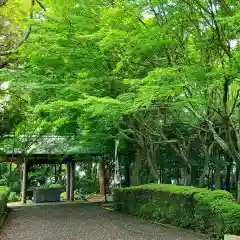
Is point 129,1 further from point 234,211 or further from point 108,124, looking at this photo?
point 108,124

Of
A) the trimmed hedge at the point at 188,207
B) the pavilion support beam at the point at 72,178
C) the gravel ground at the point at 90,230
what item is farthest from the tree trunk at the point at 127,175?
the gravel ground at the point at 90,230

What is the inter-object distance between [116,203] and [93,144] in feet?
11.5

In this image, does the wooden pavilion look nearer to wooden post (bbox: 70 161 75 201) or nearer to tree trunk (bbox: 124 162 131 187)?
wooden post (bbox: 70 161 75 201)

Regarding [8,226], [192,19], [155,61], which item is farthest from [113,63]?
[8,226]

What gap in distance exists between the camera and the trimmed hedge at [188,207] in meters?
7.95

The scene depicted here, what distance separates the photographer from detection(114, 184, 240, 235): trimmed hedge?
26.1 feet

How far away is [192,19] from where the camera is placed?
852 cm

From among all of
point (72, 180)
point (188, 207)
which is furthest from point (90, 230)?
point (72, 180)

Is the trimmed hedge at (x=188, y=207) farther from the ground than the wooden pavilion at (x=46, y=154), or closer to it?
closer to it

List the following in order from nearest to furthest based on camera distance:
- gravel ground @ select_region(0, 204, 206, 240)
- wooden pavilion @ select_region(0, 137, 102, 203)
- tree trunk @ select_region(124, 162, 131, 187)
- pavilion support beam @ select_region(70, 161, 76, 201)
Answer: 1. gravel ground @ select_region(0, 204, 206, 240)
2. wooden pavilion @ select_region(0, 137, 102, 203)
3. pavilion support beam @ select_region(70, 161, 76, 201)
4. tree trunk @ select_region(124, 162, 131, 187)

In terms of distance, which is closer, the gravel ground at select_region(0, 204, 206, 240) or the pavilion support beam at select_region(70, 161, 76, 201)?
the gravel ground at select_region(0, 204, 206, 240)

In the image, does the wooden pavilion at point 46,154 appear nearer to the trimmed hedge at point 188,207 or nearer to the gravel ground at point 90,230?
the trimmed hedge at point 188,207

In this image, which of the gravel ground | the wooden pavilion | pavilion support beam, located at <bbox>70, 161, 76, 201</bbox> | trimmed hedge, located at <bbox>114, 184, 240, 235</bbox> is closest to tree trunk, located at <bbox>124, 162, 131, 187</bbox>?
the wooden pavilion

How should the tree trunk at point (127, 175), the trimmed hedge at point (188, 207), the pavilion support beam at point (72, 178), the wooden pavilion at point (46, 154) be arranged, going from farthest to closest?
the tree trunk at point (127, 175)
the pavilion support beam at point (72, 178)
the wooden pavilion at point (46, 154)
the trimmed hedge at point (188, 207)
